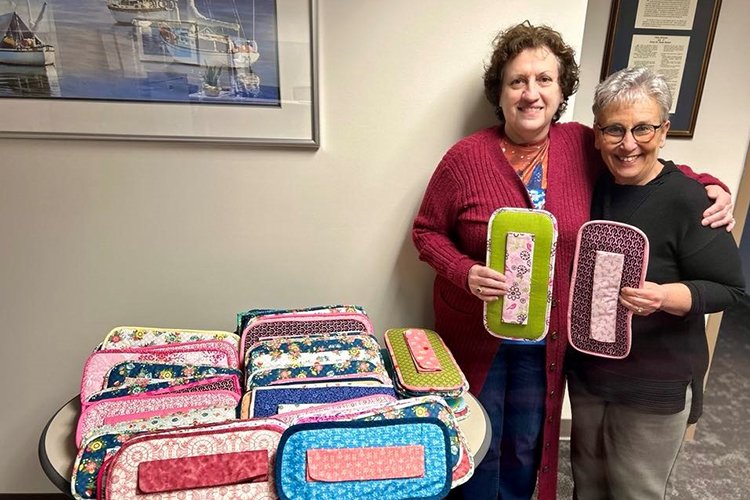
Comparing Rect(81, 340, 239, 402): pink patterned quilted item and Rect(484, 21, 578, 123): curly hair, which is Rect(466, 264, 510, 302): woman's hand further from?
Rect(81, 340, 239, 402): pink patterned quilted item

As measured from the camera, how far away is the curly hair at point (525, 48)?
3.94 ft

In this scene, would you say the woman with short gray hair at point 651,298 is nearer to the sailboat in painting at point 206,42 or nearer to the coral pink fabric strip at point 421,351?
the coral pink fabric strip at point 421,351

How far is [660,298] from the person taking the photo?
105 centimetres

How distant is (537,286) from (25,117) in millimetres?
1439

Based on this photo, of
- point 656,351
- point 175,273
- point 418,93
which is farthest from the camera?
point 175,273

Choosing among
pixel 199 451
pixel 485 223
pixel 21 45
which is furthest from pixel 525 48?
pixel 21 45

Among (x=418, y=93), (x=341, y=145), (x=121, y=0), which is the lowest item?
(x=341, y=145)

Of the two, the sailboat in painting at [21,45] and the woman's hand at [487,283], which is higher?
the sailboat in painting at [21,45]

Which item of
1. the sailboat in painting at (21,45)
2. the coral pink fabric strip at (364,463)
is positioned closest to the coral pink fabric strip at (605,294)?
the coral pink fabric strip at (364,463)

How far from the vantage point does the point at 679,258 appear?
3.56 feet

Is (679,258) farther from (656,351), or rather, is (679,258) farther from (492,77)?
(492,77)

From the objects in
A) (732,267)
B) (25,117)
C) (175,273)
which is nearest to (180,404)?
(175,273)

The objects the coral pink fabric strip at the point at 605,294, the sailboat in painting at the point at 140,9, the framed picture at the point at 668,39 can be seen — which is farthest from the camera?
the framed picture at the point at 668,39

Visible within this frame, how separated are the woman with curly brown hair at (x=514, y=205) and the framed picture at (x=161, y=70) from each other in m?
0.47
